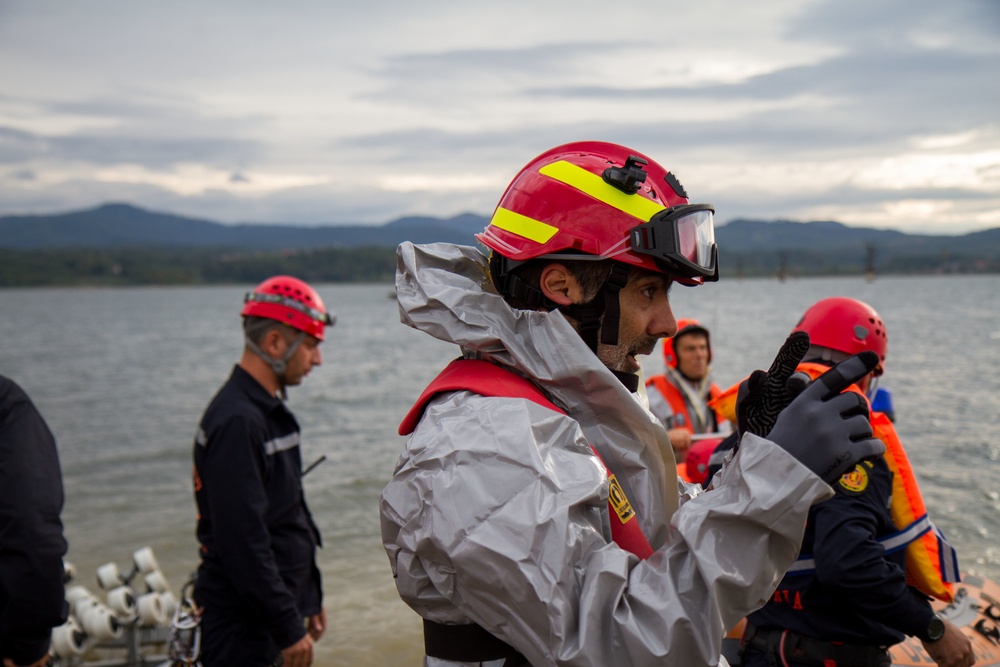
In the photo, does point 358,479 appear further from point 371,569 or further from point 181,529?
point 371,569

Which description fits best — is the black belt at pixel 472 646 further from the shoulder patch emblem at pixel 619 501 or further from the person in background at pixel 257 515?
the person in background at pixel 257 515

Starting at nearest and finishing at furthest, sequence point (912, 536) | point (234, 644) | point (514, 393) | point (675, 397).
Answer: point (514, 393) < point (912, 536) < point (234, 644) < point (675, 397)

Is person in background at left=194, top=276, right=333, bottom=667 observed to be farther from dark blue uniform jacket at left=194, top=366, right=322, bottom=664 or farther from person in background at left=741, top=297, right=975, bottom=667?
person in background at left=741, top=297, right=975, bottom=667

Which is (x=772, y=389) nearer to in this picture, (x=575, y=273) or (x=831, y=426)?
(x=831, y=426)

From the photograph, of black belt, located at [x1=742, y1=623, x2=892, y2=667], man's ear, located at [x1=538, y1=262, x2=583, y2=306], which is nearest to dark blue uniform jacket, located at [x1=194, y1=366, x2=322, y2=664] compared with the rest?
black belt, located at [x1=742, y1=623, x2=892, y2=667]

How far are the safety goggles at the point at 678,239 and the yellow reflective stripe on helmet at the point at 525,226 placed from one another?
231 mm

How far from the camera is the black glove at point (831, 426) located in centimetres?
175

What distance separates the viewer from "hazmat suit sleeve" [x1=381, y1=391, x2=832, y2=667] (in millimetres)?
1632

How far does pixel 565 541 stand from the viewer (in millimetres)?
1661

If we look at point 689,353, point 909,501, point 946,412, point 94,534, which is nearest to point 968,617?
point 909,501

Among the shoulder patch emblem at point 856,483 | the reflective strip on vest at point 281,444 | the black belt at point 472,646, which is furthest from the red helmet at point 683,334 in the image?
the black belt at point 472,646

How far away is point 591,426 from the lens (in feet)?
7.05

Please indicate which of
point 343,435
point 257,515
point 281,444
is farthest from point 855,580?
point 343,435

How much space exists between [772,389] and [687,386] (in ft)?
21.5
